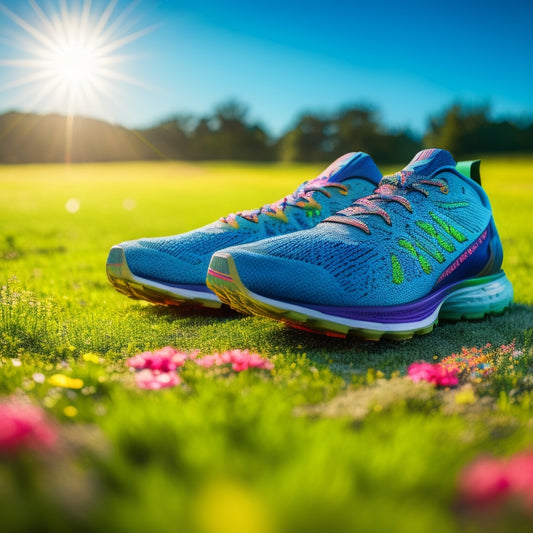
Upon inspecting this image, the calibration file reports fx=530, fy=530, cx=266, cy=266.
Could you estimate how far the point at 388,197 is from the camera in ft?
7.61

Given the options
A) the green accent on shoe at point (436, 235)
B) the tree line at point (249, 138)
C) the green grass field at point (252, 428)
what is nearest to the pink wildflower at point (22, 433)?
the green grass field at point (252, 428)

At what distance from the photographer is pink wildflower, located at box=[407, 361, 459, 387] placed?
1530 mm

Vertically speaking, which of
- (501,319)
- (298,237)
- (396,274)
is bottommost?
(501,319)

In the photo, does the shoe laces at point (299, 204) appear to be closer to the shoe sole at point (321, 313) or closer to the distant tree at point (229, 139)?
the shoe sole at point (321, 313)

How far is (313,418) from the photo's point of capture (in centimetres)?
125

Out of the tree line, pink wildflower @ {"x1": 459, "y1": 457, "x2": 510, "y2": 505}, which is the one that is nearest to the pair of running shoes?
pink wildflower @ {"x1": 459, "y1": 457, "x2": 510, "y2": 505}

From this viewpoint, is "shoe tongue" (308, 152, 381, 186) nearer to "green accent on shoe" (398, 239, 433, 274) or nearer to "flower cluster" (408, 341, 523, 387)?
"green accent on shoe" (398, 239, 433, 274)

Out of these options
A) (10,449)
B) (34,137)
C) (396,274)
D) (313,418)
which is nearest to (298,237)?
(396,274)

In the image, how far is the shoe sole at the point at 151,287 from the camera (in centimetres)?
251

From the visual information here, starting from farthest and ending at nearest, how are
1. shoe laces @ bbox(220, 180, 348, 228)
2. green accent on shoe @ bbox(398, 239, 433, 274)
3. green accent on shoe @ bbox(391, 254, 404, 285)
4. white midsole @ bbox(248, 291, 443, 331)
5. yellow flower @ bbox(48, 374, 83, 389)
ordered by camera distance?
shoe laces @ bbox(220, 180, 348, 228) < green accent on shoe @ bbox(398, 239, 433, 274) < green accent on shoe @ bbox(391, 254, 404, 285) < white midsole @ bbox(248, 291, 443, 331) < yellow flower @ bbox(48, 374, 83, 389)

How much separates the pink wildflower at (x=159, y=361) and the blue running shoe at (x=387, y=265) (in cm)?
36

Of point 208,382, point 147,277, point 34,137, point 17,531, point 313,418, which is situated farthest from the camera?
point 34,137

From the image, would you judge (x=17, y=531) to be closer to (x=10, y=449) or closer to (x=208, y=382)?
(x=10, y=449)

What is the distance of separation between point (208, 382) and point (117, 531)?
736 mm
